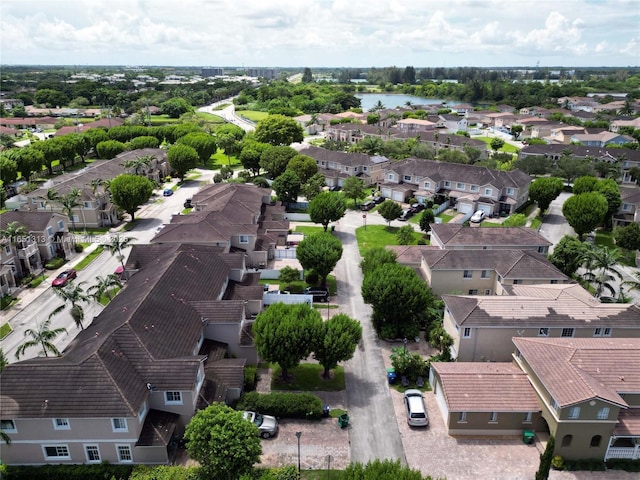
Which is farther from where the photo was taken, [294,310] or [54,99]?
[54,99]

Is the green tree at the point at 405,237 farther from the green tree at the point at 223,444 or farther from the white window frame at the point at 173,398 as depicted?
the green tree at the point at 223,444

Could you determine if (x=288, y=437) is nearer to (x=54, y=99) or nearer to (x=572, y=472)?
(x=572, y=472)

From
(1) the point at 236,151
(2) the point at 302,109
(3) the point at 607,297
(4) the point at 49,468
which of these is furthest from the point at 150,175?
(2) the point at 302,109

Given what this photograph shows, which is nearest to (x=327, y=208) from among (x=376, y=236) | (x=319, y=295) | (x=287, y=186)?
(x=376, y=236)

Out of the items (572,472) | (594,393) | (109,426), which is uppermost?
(594,393)

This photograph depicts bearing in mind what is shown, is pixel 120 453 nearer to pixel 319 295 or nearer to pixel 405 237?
pixel 319 295

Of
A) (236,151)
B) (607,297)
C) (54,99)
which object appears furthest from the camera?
(54,99)
